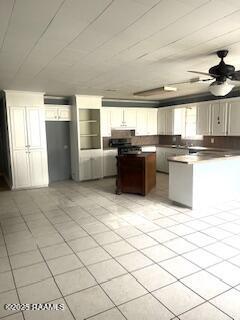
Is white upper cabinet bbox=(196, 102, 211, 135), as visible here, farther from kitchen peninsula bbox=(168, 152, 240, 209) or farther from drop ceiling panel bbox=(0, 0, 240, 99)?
drop ceiling panel bbox=(0, 0, 240, 99)

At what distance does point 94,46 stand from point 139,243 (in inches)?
99.1

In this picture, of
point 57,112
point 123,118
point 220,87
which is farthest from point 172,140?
point 220,87

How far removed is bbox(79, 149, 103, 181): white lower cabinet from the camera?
6961 mm

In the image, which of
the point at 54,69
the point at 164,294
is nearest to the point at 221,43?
the point at 54,69

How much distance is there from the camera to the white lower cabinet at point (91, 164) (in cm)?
696

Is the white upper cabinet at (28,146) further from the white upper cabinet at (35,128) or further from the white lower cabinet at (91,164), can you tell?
the white lower cabinet at (91,164)

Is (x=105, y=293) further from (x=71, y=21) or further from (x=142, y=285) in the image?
(x=71, y=21)

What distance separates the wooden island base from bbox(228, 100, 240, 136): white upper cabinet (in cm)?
209

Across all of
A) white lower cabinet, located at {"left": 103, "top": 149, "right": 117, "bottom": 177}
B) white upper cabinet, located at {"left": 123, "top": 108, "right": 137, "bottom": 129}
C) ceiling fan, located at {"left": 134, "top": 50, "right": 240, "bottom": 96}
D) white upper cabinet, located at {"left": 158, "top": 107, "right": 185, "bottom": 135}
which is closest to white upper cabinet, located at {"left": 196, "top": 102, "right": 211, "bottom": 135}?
white upper cabinet, located at {"left": 158, "top": 107, "right": 185, "bottom": 135}

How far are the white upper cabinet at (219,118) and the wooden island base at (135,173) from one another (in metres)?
1.96

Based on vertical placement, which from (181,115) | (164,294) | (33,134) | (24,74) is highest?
(24,74)

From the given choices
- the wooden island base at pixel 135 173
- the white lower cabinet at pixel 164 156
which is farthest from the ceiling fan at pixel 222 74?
the white lower cabinet at pixel 164 156

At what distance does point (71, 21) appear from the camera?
7.30ft

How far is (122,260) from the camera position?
9.27 ft
